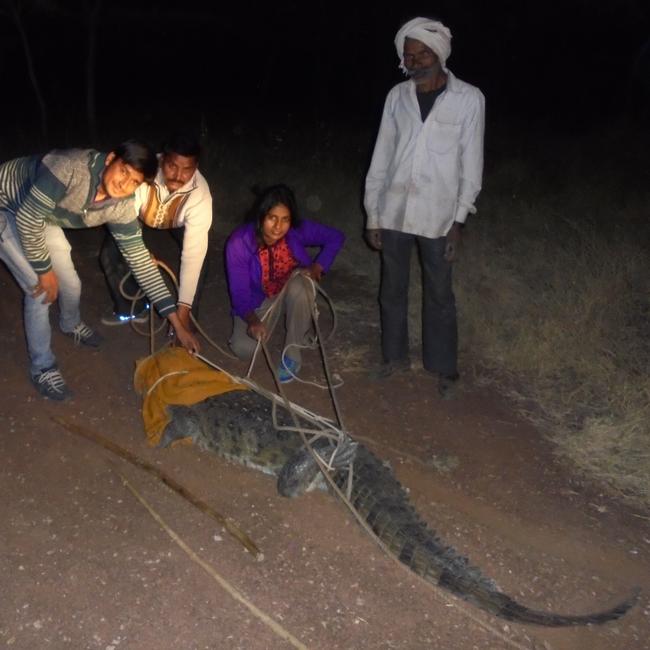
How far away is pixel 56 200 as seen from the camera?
343 centimetres

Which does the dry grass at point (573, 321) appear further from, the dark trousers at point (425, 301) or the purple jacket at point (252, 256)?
the purple jacket at point (252, 256)

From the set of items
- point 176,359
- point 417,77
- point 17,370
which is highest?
point 417,77

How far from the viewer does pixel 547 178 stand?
386 inches

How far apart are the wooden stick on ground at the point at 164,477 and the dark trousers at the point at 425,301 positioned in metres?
1.73

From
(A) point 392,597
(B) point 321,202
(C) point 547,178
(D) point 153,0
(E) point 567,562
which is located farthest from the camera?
(D) point 153,0

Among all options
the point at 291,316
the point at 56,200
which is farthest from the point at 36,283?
the point at 291,316

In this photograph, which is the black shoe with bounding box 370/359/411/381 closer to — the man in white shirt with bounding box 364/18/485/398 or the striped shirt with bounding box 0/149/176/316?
the man in white shirt with bounding box 364/18/485/398

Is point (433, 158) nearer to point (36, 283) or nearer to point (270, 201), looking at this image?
point (270, 201)

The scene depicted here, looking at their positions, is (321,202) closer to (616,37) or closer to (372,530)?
(372,530)

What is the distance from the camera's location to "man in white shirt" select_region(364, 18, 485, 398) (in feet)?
12.5

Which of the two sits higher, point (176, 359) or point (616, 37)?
point (616, 37)

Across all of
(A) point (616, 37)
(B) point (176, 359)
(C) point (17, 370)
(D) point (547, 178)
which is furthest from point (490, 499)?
(A) point (616, 37)

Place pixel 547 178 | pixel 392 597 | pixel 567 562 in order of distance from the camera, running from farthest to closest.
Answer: pixel 547 178, pixel 567 562, pixel 392 597

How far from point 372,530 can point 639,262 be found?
14.3 feet
